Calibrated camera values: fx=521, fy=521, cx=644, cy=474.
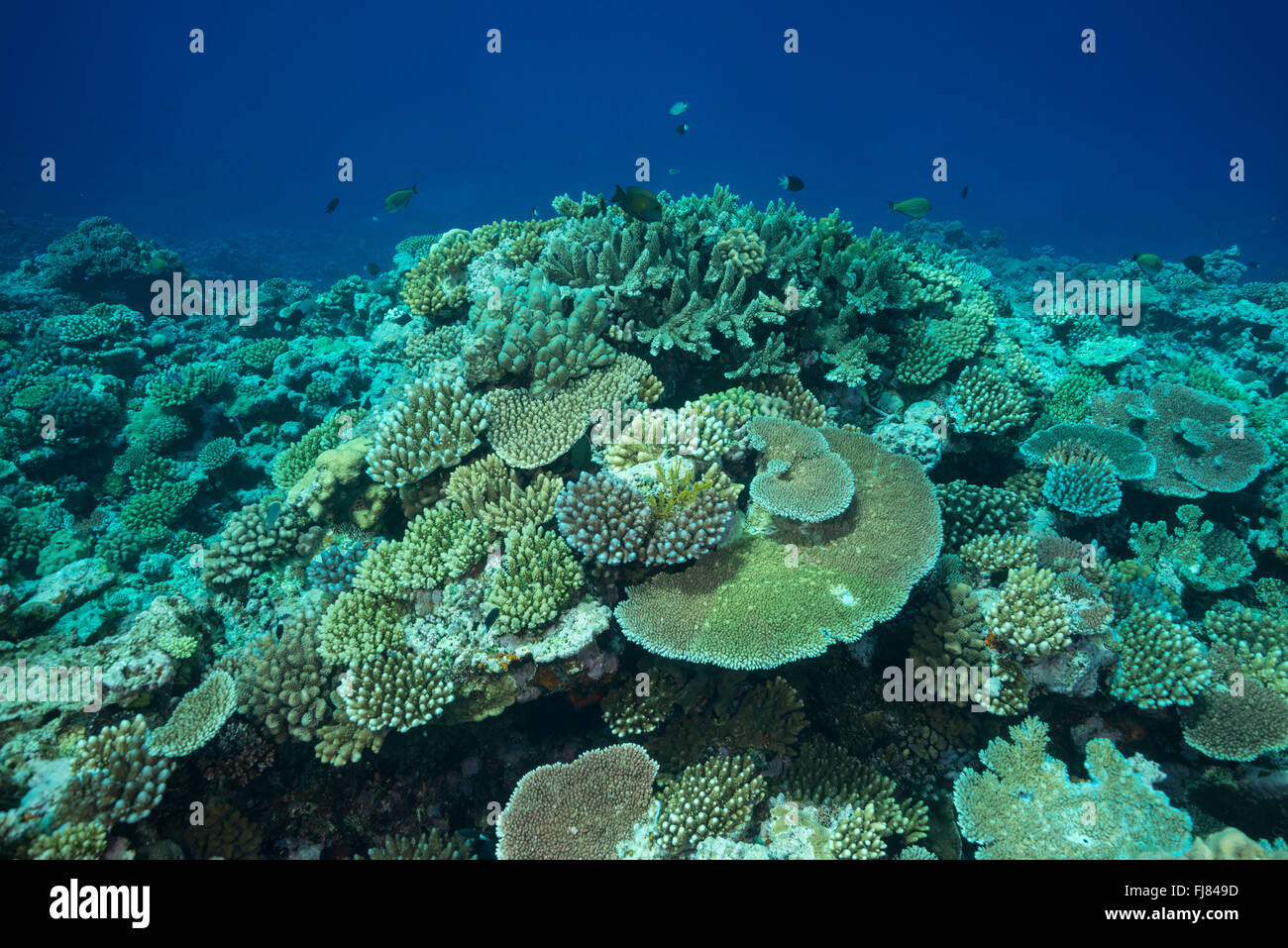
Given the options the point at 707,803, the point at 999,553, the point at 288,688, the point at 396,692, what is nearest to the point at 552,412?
the point at 396,692

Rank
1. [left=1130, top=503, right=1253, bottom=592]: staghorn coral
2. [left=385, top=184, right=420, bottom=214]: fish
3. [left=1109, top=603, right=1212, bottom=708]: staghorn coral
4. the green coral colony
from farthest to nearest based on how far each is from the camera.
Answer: [left=385, top=184, right=420, bottom=214]: fish → [left=1130, top=503, right=1253, bottom=592]: staghorn coral → [left=1109, top=603, right=1212, bottom=708]: staghorn coral → the green coral colony

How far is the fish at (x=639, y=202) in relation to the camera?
5.88 m

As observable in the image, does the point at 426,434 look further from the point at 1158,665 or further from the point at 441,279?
the point at 1158,665

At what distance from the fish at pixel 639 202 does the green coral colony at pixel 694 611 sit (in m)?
0.38

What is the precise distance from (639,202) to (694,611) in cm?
458

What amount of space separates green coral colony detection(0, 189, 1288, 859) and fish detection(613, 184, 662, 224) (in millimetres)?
378

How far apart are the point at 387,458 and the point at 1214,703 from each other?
8464mm

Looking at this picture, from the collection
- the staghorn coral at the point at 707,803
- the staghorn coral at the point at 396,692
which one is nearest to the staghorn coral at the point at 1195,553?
the staghorn coral at the point at 707,803

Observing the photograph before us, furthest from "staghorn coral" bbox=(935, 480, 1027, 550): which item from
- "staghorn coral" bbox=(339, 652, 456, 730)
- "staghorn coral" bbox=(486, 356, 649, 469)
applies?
"staghorn coral" bbox=(339, 652, 456, 730)

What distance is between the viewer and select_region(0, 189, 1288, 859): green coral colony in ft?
14.4

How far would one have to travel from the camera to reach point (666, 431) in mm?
5102

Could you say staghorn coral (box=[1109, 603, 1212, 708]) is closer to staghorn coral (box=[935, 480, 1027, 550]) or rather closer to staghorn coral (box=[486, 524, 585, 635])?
staghorn coral (box=[935, 480, 1027, 550])
